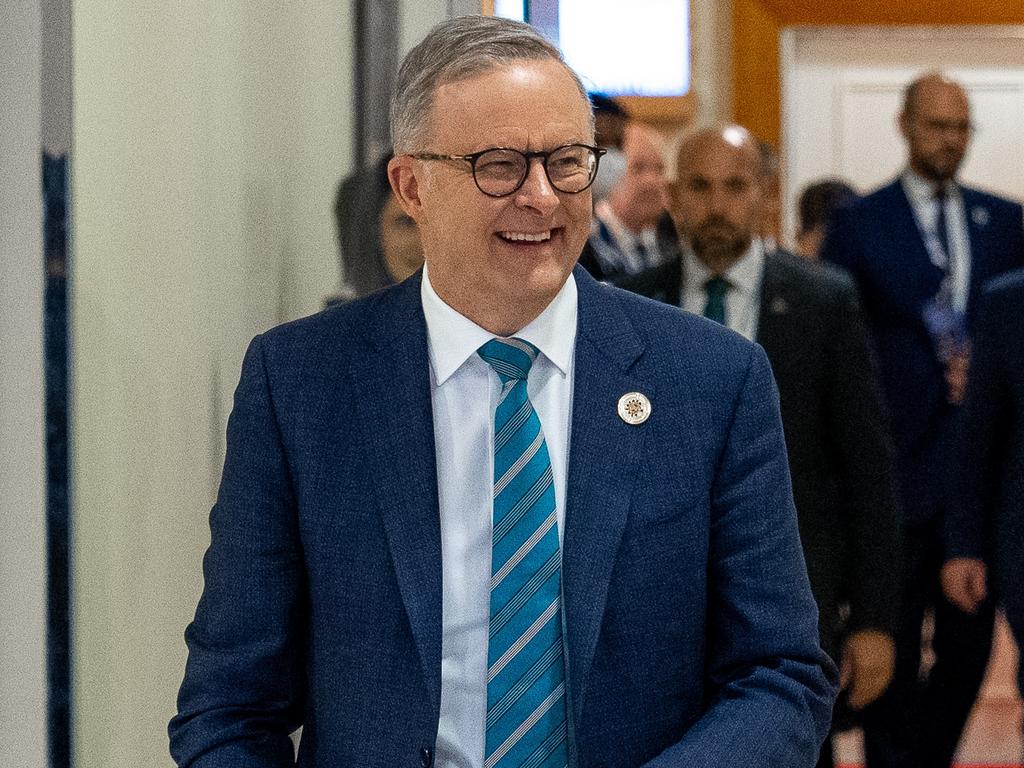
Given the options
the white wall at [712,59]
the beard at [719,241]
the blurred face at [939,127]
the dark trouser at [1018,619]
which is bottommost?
the dark trouser at [1018,619]

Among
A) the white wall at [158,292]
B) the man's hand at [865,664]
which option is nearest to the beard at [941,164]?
the man's hand at [865,664]

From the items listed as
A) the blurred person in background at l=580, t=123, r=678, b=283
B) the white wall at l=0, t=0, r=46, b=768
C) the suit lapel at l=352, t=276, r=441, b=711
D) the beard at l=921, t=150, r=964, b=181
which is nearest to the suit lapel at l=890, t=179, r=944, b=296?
the beard at l=921, t=150, r=964, b=181

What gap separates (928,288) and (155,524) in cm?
266

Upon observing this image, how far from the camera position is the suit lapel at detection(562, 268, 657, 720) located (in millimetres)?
1645

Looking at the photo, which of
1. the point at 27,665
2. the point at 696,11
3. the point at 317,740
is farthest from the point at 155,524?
the point at 696,11

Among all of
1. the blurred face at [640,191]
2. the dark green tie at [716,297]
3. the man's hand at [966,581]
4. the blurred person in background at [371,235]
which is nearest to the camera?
the blurred person in background at [371,235]

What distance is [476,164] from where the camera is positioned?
1.65 metres

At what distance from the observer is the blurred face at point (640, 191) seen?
5.12 meters

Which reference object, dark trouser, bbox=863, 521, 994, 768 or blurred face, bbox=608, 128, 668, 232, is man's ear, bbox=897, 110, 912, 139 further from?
dark trouser, bbox=863, 521, 994, 768

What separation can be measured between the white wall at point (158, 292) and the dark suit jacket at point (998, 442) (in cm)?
165

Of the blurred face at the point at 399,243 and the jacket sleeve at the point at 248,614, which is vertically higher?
the blurred face at the point at 399,243

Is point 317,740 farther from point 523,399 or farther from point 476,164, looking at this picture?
point 476,164

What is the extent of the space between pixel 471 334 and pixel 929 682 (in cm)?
279

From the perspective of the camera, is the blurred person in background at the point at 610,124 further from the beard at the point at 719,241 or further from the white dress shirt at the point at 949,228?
the beard at the point at 719,241
